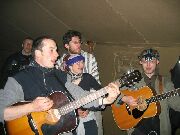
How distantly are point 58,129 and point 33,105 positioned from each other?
492 millimetres

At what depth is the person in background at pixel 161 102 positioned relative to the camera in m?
5.06

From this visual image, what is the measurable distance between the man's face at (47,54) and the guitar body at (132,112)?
7.59 ft

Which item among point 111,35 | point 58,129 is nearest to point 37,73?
point 58,129

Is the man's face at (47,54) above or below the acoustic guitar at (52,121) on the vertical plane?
above

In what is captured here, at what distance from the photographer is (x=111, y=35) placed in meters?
6.78

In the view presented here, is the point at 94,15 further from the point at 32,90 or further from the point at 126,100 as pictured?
the point at 32,90

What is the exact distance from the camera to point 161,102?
514 cm

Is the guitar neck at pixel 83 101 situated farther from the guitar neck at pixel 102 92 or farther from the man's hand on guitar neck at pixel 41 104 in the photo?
the man's hand on guitar neck at pixel 41 104

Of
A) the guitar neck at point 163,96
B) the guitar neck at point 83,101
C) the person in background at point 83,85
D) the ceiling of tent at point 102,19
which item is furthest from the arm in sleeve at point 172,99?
the guitar neck at point 83,101

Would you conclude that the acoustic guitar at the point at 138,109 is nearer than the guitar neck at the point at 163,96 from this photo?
No

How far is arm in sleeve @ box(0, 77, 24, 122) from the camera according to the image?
3391mm

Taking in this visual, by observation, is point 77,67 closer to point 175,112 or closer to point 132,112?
point 132,112

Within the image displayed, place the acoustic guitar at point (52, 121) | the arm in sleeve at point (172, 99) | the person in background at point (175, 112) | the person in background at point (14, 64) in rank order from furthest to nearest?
1. the person in background at point (14, 64)
2. the person in background at point (175, 112)
3. the arm in sleeve at point (172, 99)
4. the acoustic guitar at point (52, 121)

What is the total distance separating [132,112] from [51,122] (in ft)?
8.00
